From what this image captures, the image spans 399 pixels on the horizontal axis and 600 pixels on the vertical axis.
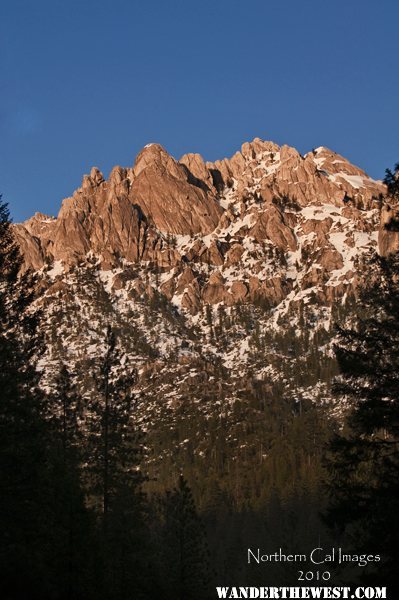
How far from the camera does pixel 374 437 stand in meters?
26.6

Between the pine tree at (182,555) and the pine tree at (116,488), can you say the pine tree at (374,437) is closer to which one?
the pine tree at (116,488)

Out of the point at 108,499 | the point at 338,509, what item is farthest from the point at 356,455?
the point at 108,499

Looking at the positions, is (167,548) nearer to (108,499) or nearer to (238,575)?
(108,499)

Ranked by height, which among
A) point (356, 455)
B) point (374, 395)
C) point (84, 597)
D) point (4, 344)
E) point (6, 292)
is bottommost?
point (84, 597)

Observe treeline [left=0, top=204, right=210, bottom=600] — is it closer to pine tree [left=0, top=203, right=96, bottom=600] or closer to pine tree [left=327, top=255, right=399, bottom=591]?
pine tree [left=0, top=203, right=96, bottom=600]

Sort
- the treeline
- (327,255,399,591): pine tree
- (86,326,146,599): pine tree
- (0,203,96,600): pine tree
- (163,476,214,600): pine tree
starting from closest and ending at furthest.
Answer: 1. (327,255,399,591): pine tree
2. (0,203,96,600): pine tree
3. the treeline
4. (86,326,146,599): pine tree
5. (163,476,214,600): pine tree

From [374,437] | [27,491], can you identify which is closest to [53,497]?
[27,491]

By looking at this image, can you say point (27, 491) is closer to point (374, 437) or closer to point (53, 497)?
point (53, 497)

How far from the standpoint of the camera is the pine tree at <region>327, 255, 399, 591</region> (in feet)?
78.0

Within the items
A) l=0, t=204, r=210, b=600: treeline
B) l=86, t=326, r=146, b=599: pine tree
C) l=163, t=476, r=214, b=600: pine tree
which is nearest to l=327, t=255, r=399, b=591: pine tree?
l=0, t=204, r=210, b=600: treeline

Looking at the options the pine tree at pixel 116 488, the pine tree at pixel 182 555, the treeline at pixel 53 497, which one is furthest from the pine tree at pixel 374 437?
the pine tree at pixel 182 555

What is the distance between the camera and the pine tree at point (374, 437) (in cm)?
2377

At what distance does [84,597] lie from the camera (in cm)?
3441

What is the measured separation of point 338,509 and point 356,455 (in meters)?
1.95
